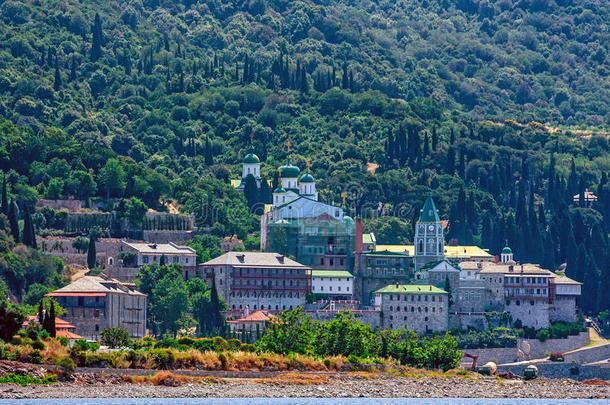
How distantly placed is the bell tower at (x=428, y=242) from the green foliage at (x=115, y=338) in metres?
38.0

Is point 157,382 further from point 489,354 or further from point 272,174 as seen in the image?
point 272,174

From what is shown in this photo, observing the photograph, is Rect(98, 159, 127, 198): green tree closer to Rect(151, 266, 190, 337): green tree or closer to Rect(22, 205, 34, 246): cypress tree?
Rect(22, 205, 34, 246): cypress tree

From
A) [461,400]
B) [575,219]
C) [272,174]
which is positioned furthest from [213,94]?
[461,400]

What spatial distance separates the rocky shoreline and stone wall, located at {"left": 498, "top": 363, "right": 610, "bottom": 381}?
86.7ft

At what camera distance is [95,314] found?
123750mm

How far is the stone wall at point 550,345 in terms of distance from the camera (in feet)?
451

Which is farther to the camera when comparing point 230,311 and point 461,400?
point 230,311

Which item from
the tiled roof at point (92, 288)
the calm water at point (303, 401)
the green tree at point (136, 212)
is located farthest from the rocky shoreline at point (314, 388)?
the green tree at point (136, 212)

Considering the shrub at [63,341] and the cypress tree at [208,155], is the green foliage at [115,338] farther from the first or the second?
the cypress tree at [208,155]

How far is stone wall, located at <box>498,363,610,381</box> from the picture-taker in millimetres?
132500

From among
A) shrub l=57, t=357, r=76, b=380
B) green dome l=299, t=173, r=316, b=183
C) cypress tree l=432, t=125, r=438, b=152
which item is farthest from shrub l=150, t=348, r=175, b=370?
cypress tree l=432, t=125, r=438, b=152

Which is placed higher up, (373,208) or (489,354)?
(373,208)

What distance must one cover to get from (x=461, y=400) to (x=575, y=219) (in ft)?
254

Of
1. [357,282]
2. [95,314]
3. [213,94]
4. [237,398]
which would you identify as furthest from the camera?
[213,94]
